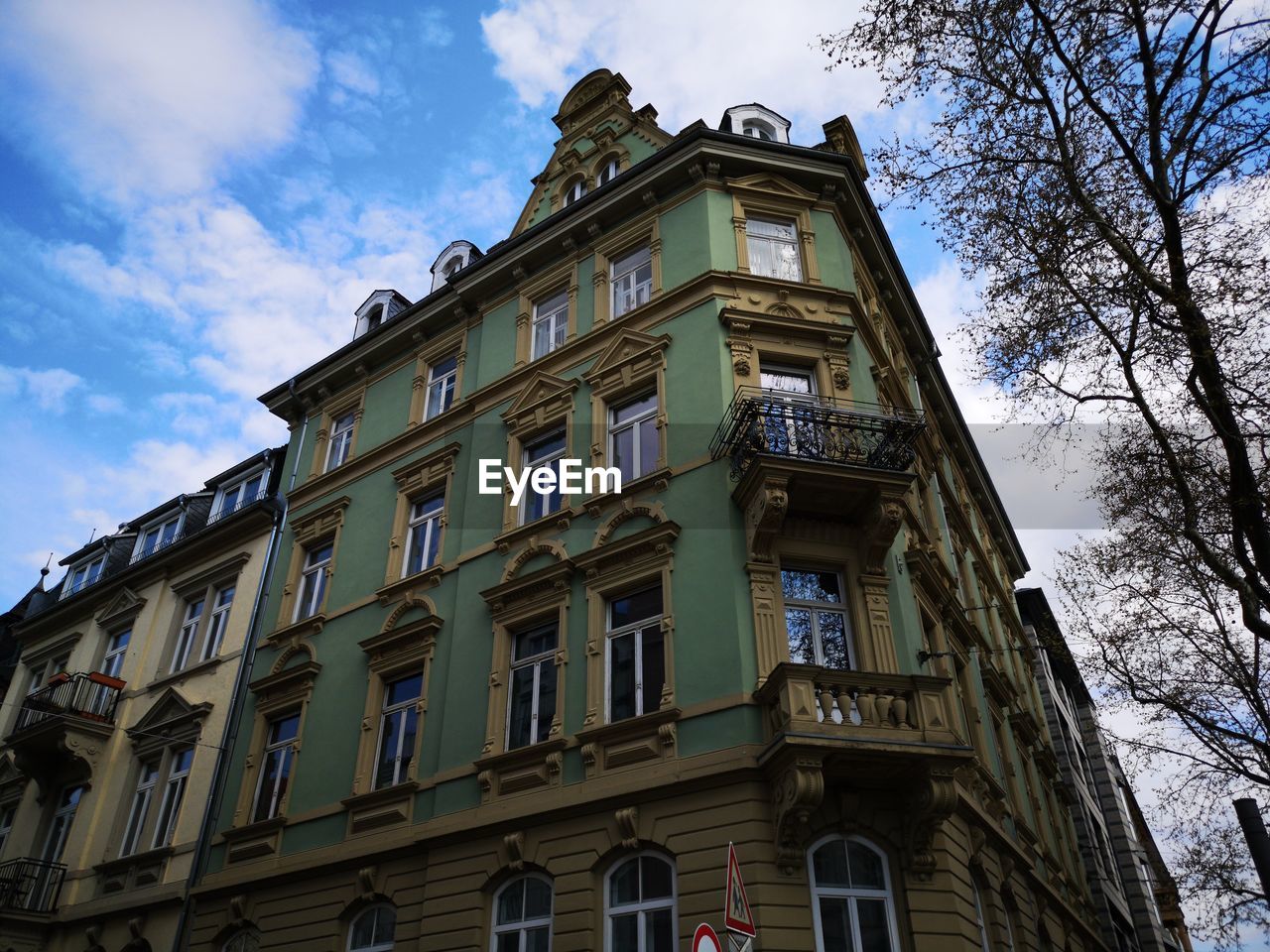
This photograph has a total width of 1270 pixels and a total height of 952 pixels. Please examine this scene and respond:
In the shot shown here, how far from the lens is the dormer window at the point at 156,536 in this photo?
2622 centimetres

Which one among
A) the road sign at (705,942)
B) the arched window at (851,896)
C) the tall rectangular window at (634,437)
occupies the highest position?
the tall rectangular window at (634,437)

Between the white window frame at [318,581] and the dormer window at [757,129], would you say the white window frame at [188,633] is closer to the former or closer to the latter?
the white window frame at [318,581]

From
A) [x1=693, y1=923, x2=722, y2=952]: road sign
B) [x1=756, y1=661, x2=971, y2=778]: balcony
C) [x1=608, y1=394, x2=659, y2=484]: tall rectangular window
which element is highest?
[x1=608, y1=394, x2=659, y2=484]: tall rectangular window

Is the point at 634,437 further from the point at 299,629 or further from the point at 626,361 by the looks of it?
the point at 299,629

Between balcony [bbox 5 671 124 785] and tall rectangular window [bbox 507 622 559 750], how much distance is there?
482 inches

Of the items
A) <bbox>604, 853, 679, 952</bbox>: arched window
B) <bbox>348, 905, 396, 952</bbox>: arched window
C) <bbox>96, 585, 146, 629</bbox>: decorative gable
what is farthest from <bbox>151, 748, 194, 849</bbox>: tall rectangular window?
<bbox>604, 853, 679, 952</bbox>: arched window

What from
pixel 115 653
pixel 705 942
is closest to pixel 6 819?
pixel 115 653

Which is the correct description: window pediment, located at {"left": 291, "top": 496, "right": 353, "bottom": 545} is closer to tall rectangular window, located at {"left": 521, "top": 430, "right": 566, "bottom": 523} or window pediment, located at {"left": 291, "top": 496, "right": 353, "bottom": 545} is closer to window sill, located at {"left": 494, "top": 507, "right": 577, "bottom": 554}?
tall rectangular window, located at {"left": 521, "top": 430, "right": 566, "bottom": 523}

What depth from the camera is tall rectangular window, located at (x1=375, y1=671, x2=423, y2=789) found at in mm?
16547

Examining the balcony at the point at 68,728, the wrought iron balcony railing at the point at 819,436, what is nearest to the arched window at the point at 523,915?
the wrought iron balcony railing at the point at 819,436

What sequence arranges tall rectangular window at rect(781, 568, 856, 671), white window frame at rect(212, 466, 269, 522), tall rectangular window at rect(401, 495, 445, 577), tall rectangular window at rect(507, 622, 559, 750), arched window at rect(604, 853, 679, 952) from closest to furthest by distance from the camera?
arched window at rect(604, 853, 679, 952), tall rectangular window at rect(781, 568, 856, 671), tall rectangular window at rect(507, 622, 559, 750), tall rectangular window at rect(401, 495, 445, 577), white window frame at rect(212, 466, 269, 522)

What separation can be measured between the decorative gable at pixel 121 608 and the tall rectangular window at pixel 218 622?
10.4ft

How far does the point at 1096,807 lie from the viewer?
3716cm

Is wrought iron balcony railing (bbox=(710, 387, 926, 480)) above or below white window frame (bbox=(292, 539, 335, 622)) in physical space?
below
